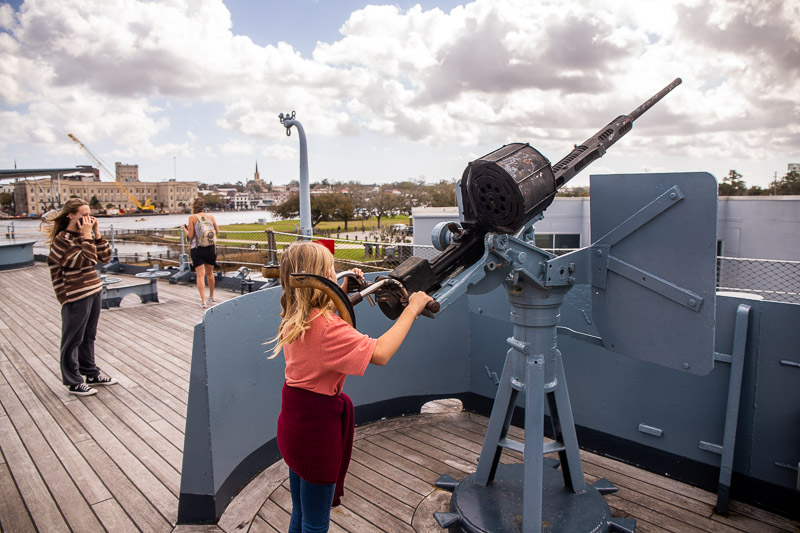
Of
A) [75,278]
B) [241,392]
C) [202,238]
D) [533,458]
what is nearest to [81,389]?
[75,278]

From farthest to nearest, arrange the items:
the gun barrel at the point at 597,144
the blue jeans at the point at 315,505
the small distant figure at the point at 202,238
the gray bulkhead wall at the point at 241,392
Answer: the small distant figure at the point at 202,238 → the gray bulkhead wall at the point at 241,392 → the gun barrel at the point at 597,144 → the blue jeans at the point at 315,505

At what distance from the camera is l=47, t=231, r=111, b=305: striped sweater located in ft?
13.9

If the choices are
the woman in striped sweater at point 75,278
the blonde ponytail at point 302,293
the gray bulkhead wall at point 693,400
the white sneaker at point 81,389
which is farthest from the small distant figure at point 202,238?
the blonde ponytail at point 302,293

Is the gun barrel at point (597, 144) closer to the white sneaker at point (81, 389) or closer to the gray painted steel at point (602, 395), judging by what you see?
the gray painted steel at point (602, 395)

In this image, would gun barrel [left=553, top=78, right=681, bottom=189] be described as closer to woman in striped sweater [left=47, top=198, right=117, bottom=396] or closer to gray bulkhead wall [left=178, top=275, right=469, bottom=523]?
gray bulkhead wall [left=178, top=275, right=469, bottom=523]

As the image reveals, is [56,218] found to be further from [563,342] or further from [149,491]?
[563,342]

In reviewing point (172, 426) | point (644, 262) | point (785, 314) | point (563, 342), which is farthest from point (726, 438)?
point (172, 426)

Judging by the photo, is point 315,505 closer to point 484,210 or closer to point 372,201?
point 484,210

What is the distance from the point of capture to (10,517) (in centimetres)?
278

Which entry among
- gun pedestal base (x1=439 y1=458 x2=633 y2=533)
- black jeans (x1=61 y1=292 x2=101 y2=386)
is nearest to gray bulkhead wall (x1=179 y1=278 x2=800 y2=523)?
gun pedestal base (x1=439 y1=458 x2=633 y2=533)

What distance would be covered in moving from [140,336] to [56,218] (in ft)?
8.05

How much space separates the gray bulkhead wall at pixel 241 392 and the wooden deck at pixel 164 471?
134mm

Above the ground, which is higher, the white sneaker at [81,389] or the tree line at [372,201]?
the tree line at [372,201]

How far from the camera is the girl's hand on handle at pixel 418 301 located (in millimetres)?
1824
